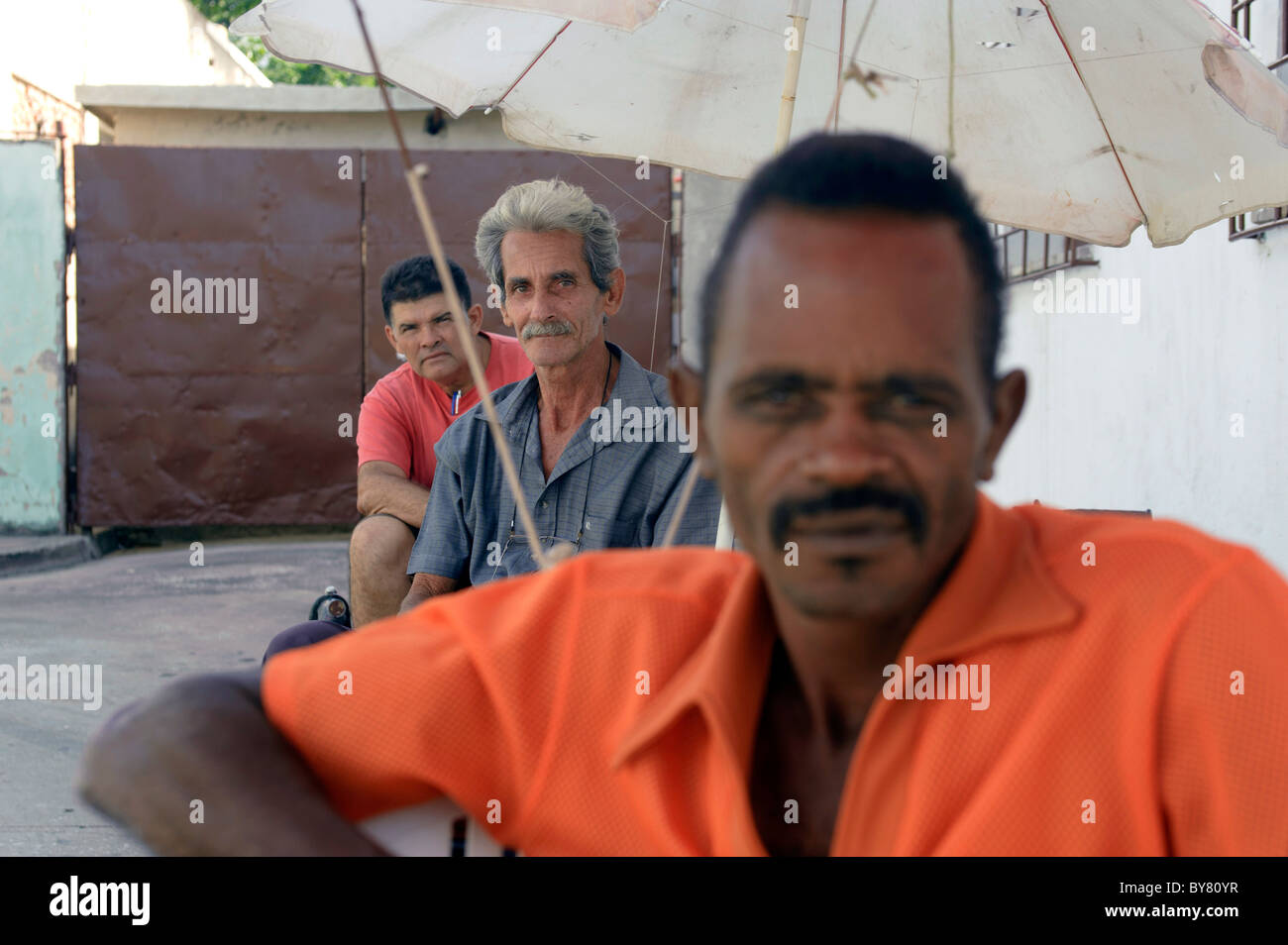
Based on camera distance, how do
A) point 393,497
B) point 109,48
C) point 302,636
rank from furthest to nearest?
point 109,48, point 393,497, point 302,636

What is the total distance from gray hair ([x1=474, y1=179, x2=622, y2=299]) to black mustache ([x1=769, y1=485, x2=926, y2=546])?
2.24 meters

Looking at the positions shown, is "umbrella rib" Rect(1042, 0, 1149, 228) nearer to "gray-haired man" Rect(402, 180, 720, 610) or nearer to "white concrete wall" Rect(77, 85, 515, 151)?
"gray-haired man" Rect(402, 180, 720, 610)

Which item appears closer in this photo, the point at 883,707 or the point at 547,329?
the point at 883,707

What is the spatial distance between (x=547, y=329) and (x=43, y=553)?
6.14 meters

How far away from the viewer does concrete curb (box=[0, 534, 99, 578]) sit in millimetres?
7594

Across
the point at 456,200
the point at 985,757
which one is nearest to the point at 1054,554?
the point at 985,757

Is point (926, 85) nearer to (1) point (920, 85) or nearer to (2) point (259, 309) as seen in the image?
(1) point (920, 85)

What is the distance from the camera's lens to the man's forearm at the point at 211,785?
3.59 feet

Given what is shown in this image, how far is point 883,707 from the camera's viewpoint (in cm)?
103

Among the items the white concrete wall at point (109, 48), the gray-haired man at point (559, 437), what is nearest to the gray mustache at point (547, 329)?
the gray-haired man at point (559, 437)

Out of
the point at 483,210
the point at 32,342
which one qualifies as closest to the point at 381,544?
the point at 483,210

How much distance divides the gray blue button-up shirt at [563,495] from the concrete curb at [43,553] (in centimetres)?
563

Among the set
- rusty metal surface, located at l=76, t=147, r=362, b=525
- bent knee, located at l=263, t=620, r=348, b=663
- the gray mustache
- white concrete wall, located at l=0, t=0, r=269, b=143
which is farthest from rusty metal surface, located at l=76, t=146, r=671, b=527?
bent knee, located at l=263, t=620, r=348, b=663

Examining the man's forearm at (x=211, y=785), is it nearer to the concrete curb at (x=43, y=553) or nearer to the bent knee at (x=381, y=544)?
the bent knee at (x=381, y=544)
